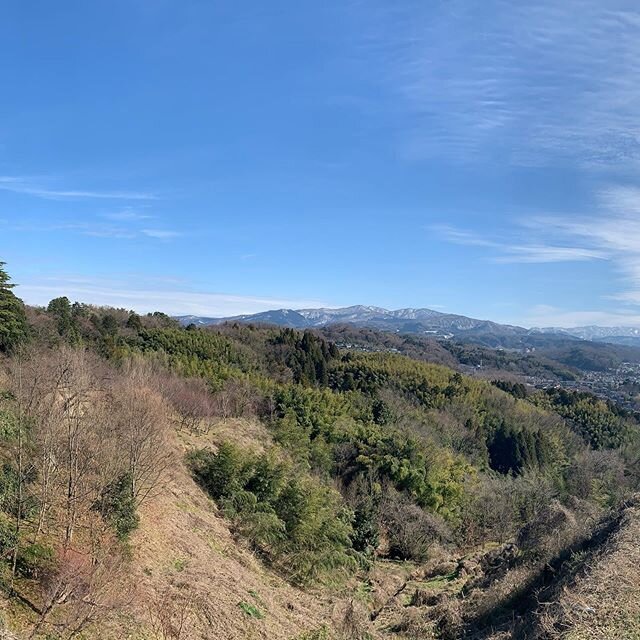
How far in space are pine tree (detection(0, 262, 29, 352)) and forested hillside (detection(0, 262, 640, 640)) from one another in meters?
0.19

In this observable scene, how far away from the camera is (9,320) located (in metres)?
30.6

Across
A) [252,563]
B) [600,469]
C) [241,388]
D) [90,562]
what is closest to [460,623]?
[252,563]

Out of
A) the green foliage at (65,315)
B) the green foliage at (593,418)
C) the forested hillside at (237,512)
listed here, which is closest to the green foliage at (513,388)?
the green foliage at (593,418)

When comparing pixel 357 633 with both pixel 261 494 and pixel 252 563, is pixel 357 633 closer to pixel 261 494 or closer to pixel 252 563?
pixel 252 563

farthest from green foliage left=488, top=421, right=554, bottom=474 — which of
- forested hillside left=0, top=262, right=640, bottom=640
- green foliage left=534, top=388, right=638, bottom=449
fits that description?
green foliage left=534, top=388, right=638, bottom=449

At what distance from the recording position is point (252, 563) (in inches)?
661

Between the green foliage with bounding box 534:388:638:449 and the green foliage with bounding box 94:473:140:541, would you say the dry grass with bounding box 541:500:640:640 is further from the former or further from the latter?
the green foliage with bounding box 534:388:638:449

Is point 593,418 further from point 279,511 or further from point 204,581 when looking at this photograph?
point 204,581

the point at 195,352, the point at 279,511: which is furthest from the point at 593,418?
the point at 279,511

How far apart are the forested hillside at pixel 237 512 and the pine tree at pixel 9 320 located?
0.64ft

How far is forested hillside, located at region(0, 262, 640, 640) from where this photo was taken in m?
10.4

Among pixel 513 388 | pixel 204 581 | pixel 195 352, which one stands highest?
pixel 195 352

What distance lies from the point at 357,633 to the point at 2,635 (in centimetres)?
812

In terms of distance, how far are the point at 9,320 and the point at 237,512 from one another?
20498mm
